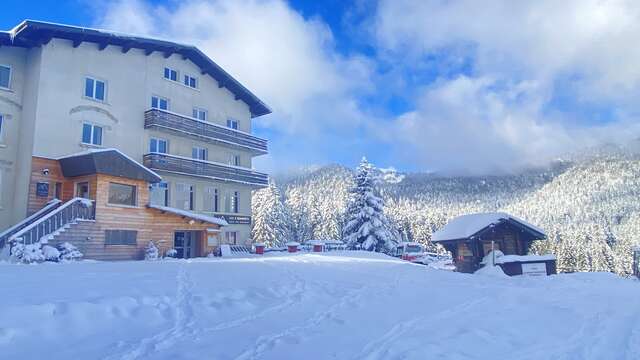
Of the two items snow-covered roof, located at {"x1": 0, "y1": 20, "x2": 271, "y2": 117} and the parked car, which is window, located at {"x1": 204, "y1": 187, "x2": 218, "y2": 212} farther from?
the parked car

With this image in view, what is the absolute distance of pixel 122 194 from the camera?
25250mm

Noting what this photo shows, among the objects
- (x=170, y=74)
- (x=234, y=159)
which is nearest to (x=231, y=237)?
(x=234, y=159)

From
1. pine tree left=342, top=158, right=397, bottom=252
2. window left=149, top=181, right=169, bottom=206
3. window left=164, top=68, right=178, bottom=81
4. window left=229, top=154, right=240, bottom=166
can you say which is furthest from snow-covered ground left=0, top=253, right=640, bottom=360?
pine tree left=342, top=158, right=397, bottom=252

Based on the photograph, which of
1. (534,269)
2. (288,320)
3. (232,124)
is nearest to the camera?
(288,320)

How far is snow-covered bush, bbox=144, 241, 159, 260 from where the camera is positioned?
82.0 feet

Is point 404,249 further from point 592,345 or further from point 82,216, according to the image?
point 592,345

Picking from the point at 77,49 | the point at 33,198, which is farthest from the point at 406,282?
the point at 77,49

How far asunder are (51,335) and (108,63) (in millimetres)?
25597

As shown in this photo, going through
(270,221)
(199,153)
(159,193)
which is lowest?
(270,221)

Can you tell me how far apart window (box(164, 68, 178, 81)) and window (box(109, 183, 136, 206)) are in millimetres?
10410

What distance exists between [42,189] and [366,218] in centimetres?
2849

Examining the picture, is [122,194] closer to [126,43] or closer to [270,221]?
[126,43]

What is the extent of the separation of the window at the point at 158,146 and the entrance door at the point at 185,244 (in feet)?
20.2

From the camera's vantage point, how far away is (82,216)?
2277 cm
